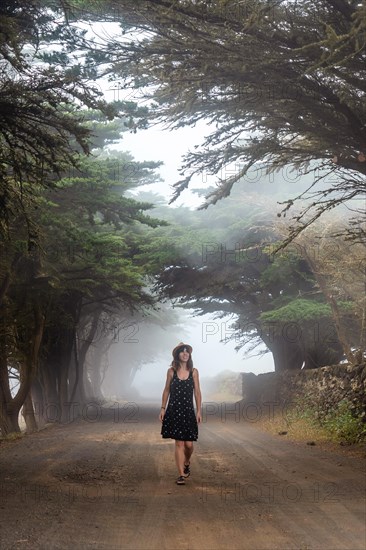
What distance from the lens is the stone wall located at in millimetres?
16188

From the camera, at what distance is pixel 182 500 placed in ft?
27.3

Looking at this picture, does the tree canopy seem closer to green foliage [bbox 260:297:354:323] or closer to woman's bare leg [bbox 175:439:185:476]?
woman's bare leg [bbox 175:439:185:476]

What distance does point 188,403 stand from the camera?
386 inches

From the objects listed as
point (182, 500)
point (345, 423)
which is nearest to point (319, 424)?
point (345, 423)

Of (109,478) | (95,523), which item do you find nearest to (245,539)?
(95,523)

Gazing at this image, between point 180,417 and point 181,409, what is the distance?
118mm

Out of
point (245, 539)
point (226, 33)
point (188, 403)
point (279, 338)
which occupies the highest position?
point (226, 33)

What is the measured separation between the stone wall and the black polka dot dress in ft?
20.8

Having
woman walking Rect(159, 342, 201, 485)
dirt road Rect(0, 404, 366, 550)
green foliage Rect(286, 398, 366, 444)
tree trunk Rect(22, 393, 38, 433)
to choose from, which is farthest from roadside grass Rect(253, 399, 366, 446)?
tree trunk Rect(22, 393, 38, 433)

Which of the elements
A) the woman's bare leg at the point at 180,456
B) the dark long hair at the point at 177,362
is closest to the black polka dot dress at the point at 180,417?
the woman's bare leg at the point at 180,456

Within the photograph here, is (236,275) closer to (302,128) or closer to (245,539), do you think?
(302,128)

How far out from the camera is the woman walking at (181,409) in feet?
32.0

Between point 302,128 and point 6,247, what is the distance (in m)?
7.89

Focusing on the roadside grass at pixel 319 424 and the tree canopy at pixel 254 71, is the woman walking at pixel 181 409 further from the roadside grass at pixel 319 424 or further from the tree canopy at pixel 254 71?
the roadside grass at pixel 319 424
